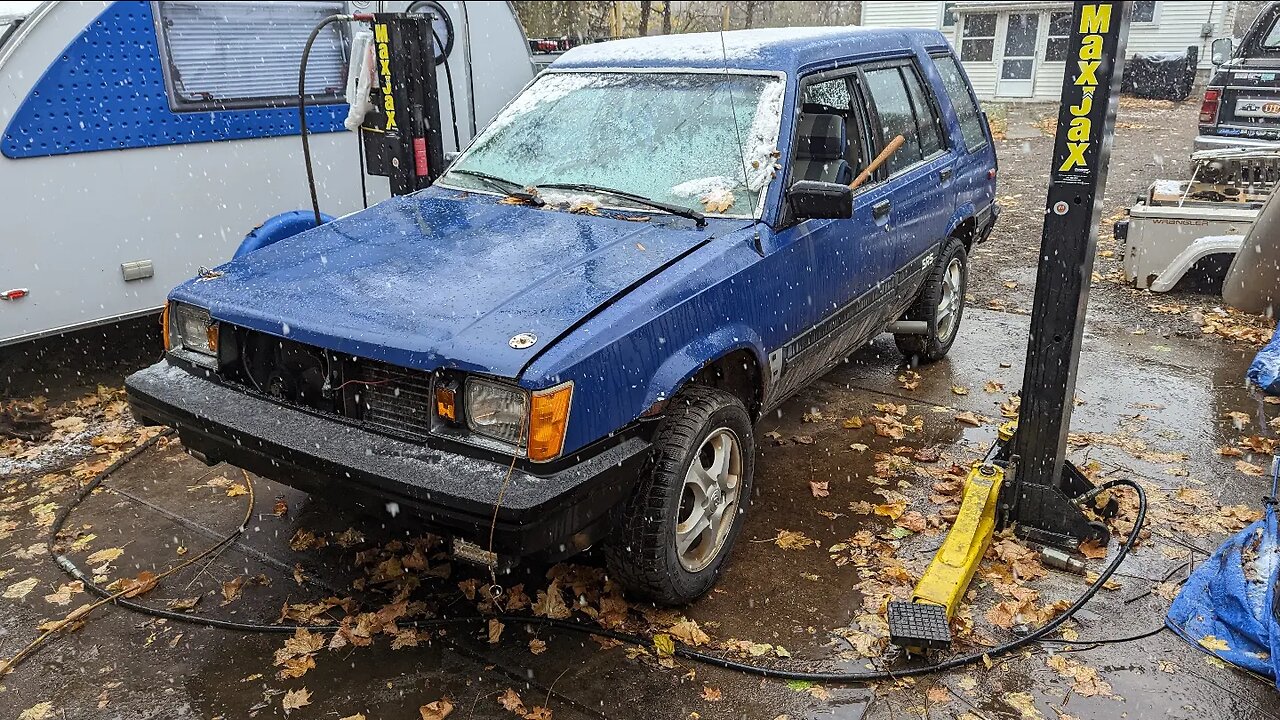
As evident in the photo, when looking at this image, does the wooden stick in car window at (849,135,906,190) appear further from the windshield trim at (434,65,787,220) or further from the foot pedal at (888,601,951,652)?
the foot pedal at (888,601,951,652)

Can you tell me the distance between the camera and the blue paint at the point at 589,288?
2.95 meters

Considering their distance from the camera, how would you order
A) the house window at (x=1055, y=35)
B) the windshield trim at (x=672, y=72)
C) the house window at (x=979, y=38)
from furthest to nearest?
the house window at (x=979, y=38) → the house window at (x=1055, y=35) → the windshield trim at (x=672, y=72)

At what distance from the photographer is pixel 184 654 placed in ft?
11.0

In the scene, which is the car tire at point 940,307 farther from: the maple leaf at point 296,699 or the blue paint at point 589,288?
the maple leaf at point 296,699

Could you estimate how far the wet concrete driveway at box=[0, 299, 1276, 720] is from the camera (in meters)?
3.09

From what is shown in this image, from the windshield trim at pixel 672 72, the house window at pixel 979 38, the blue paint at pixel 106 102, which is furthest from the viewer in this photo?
the house window at pixel 979 38

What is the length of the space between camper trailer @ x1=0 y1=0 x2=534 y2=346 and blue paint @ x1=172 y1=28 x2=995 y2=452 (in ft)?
7.60

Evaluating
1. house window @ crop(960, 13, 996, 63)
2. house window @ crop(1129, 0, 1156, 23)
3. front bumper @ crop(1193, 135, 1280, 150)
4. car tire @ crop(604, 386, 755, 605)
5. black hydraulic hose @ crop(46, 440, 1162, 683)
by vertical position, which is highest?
house window @ crop(1129, 0, 1156, 23)

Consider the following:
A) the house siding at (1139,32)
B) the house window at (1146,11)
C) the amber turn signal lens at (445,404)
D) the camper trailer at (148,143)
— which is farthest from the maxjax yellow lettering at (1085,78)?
the house window at (1146,11)

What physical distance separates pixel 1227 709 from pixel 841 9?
107ft

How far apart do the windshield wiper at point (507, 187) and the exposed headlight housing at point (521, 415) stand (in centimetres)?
140

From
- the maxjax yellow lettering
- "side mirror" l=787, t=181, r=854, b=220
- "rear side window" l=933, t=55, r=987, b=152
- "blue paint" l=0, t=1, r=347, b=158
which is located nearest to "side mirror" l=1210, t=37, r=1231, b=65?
"rear side window" l=933, t=55, r=987, b=152

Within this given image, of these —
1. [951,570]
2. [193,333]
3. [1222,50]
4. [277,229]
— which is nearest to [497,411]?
[193,333]

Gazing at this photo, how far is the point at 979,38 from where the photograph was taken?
80.6 feet
